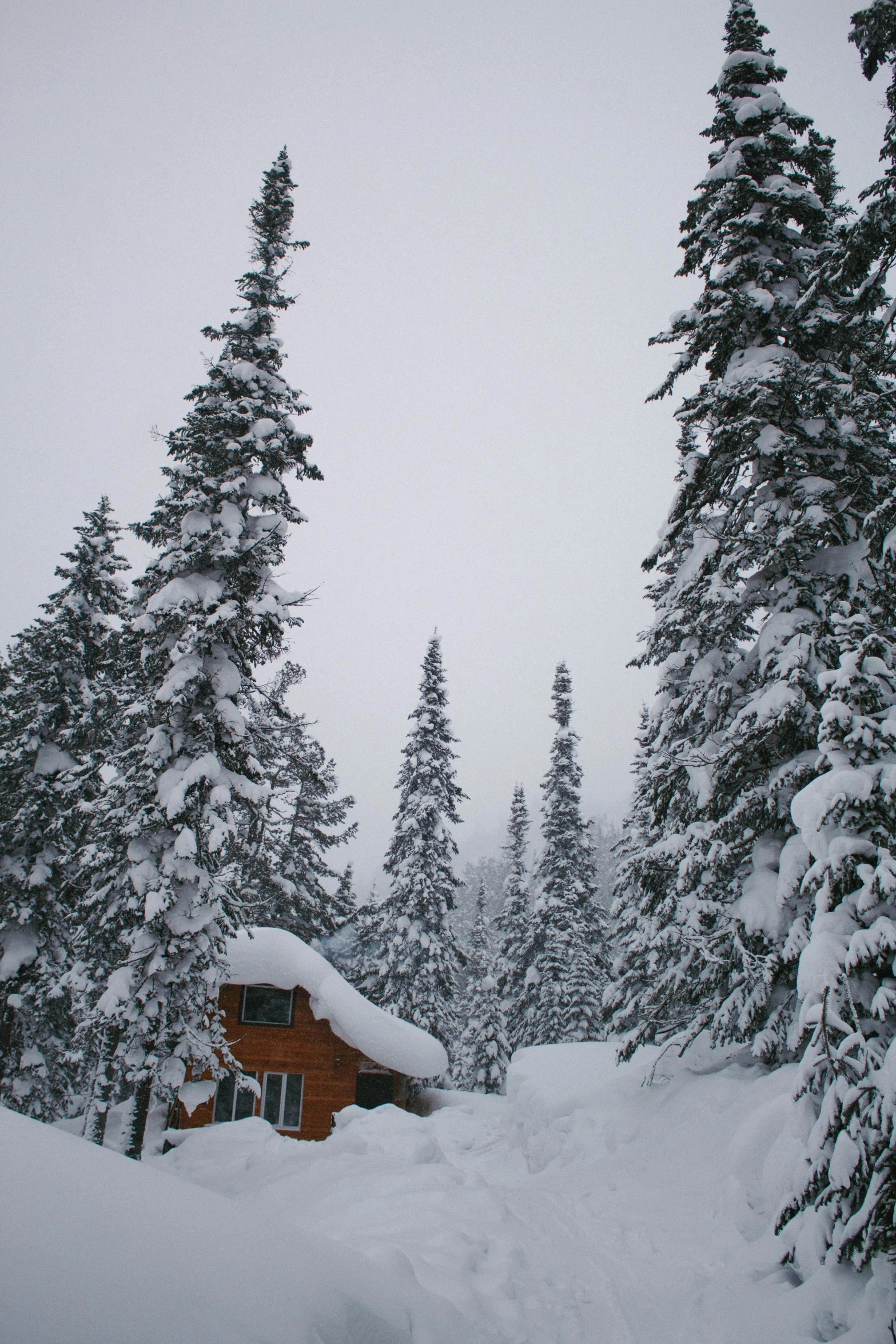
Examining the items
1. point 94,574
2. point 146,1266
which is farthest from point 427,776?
point 146,1266

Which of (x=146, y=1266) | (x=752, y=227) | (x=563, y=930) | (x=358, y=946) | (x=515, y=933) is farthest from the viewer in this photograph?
(x=515, y=933)

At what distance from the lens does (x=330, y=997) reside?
20.5 metres

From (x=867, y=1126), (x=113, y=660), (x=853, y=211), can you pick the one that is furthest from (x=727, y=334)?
(x=113, y=660)

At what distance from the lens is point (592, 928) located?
101 ft

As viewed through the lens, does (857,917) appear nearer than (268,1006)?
Yes

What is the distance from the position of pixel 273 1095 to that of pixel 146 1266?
22321mm

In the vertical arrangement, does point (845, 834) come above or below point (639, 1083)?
above

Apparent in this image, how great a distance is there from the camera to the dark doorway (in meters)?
25.1

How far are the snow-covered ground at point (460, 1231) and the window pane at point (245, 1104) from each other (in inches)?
318

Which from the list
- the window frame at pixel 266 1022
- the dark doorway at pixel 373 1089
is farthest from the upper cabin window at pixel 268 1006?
the dark doorway at pixel 373 1089

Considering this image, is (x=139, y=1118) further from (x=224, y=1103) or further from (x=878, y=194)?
(x=878, y=194)

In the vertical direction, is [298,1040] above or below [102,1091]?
below

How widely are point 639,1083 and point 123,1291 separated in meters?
12.8

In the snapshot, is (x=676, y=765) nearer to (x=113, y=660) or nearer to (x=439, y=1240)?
(x=439, y=1240)
